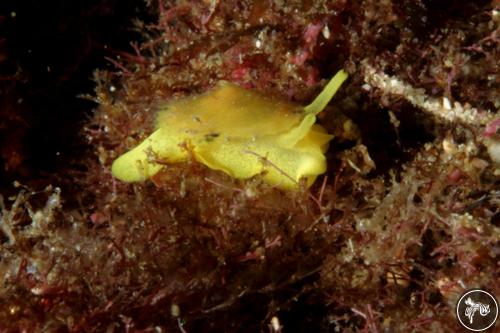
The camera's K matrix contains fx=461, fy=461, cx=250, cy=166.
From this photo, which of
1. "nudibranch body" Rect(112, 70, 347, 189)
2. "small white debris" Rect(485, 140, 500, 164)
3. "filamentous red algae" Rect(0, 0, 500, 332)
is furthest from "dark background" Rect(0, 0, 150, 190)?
"small white debris" Rect(485, 140, 500, 164)

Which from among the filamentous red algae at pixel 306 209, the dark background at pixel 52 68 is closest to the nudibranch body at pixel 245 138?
the filamentous red algae at pixel 306 209

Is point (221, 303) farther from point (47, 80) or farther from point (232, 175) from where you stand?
point (47, 80)

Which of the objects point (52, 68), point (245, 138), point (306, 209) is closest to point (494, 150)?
point (306, 209)

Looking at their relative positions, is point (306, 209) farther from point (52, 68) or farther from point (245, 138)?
point (52, 68)

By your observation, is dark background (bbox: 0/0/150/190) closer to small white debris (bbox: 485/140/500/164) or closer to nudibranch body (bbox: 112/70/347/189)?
nudibranch body (bbox: 112/70/347/189)

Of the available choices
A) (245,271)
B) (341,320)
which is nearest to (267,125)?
(245,271)

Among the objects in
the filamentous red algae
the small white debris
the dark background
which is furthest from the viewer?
the dark background

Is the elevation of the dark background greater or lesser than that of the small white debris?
lesser
